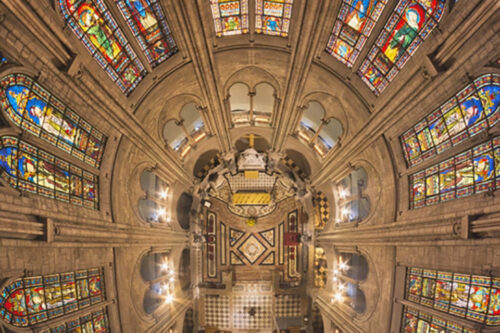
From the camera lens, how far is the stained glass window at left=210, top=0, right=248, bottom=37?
1139 cm

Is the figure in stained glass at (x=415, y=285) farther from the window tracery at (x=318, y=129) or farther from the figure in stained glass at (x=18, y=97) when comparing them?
the figure in stained glass at (x=18, y=97)

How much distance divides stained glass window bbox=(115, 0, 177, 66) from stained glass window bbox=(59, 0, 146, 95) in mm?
552

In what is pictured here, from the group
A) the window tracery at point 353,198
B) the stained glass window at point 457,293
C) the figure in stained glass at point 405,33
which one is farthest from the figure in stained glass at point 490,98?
the window tracery at point 353,198

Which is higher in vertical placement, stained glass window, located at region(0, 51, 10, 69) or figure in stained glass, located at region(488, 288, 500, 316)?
stained glass window, located at region(0, 51, 10, 69)

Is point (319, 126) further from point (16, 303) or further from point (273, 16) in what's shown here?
point (16, 303)

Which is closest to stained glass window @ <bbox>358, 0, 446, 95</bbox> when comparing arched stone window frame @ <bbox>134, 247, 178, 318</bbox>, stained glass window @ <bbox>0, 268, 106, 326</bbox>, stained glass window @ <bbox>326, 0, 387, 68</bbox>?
stained glass window @ <bbox>326, 0, 387, 68</bbox>

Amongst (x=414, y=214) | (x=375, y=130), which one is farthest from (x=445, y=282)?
(x=375, y=130)

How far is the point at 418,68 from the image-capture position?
867 centimetres

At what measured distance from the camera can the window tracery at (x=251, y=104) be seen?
15.1 meters

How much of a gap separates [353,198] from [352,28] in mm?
8832

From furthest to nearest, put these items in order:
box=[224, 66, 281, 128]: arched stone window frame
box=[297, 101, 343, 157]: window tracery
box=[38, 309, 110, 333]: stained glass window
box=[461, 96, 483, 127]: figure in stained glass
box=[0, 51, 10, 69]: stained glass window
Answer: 1. box=[297, 101, 343, 157]: window tracery
2. box=[224, 66, 281, 128]: arched stone window frame
3. box=[38, 309, 110, 333]: stained glass window
4. box=[461, 96, 483, 127]: figure in stained glass
5. box=[0, 51, 10, 69]: stained glass window

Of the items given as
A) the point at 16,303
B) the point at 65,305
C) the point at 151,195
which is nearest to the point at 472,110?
the point at 16,303

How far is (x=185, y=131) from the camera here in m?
16.0

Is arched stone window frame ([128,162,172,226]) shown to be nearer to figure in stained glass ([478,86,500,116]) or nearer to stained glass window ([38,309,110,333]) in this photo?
stained glass window ([38,309,110,333])
